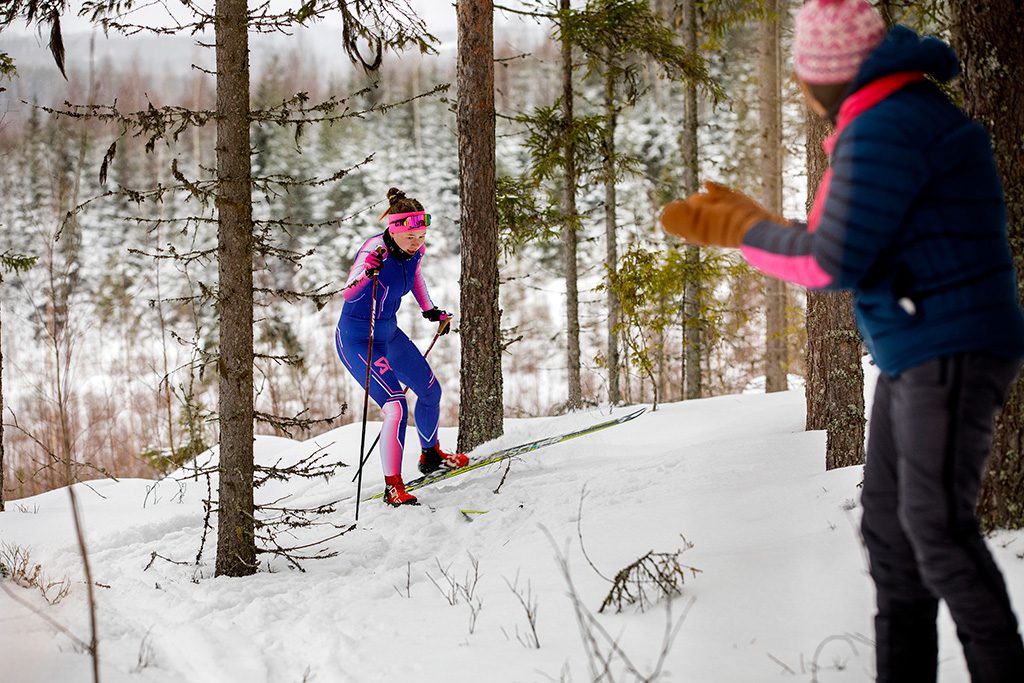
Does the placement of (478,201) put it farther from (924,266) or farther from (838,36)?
(924,266)

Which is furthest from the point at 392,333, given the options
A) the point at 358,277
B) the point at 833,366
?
the point at 833,366

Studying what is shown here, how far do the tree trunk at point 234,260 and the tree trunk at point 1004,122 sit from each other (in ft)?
13.6

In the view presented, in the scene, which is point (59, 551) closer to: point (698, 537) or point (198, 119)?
point (198, 119)

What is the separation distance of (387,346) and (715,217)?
4.91m

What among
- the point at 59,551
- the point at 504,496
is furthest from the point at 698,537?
the point at 59,551

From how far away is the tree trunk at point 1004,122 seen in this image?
3385 mm

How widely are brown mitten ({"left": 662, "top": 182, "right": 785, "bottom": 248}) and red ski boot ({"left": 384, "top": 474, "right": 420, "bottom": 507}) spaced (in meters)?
4.61

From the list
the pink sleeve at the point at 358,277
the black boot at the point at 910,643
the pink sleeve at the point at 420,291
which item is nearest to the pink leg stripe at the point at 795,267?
the black boot at the point at 910,643

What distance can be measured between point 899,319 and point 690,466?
4247 millimetres

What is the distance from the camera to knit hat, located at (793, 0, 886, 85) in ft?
6.46

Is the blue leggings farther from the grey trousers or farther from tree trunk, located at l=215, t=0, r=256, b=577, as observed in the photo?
the grey trousers

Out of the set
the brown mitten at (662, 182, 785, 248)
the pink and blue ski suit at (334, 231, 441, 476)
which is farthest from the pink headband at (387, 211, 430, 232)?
the brown mitten at (662, 182, 785, 248)

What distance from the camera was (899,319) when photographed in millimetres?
1964

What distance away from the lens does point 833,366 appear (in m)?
6.25
